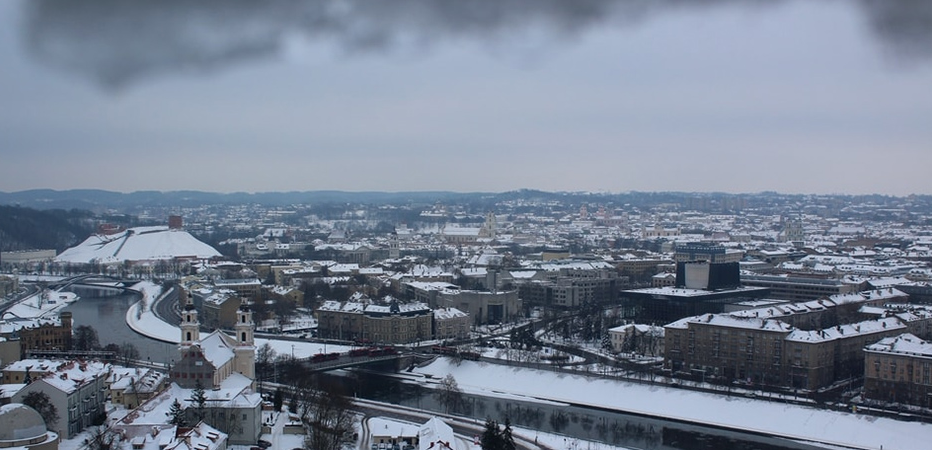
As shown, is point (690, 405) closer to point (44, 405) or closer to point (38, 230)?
point (44, 405)

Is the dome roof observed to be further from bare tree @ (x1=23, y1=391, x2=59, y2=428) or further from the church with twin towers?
the church with twin towers

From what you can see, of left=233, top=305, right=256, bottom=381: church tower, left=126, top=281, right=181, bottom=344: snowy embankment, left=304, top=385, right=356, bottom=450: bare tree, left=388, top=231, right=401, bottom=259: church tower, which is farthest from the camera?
left=388, top=231, right=401, bottom=259: church tower

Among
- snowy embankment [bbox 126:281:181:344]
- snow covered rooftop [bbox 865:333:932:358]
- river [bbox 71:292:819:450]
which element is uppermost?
snow covered rooftop [bbox 865:333:932:358]

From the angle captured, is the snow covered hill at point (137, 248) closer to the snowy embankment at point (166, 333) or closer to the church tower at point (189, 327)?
the snowy embankment at point (166, 333)

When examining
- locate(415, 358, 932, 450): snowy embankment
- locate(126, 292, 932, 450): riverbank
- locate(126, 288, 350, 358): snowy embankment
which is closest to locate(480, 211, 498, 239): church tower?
locate(126, 288, 350, 358): snowy embankment

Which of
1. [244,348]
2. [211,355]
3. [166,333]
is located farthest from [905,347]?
[166,333]

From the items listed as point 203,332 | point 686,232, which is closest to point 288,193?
point 686,232

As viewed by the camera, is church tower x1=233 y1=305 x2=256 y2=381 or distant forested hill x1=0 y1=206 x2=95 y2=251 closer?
church tower x1=233 y1=305 x2=256 y2=381
